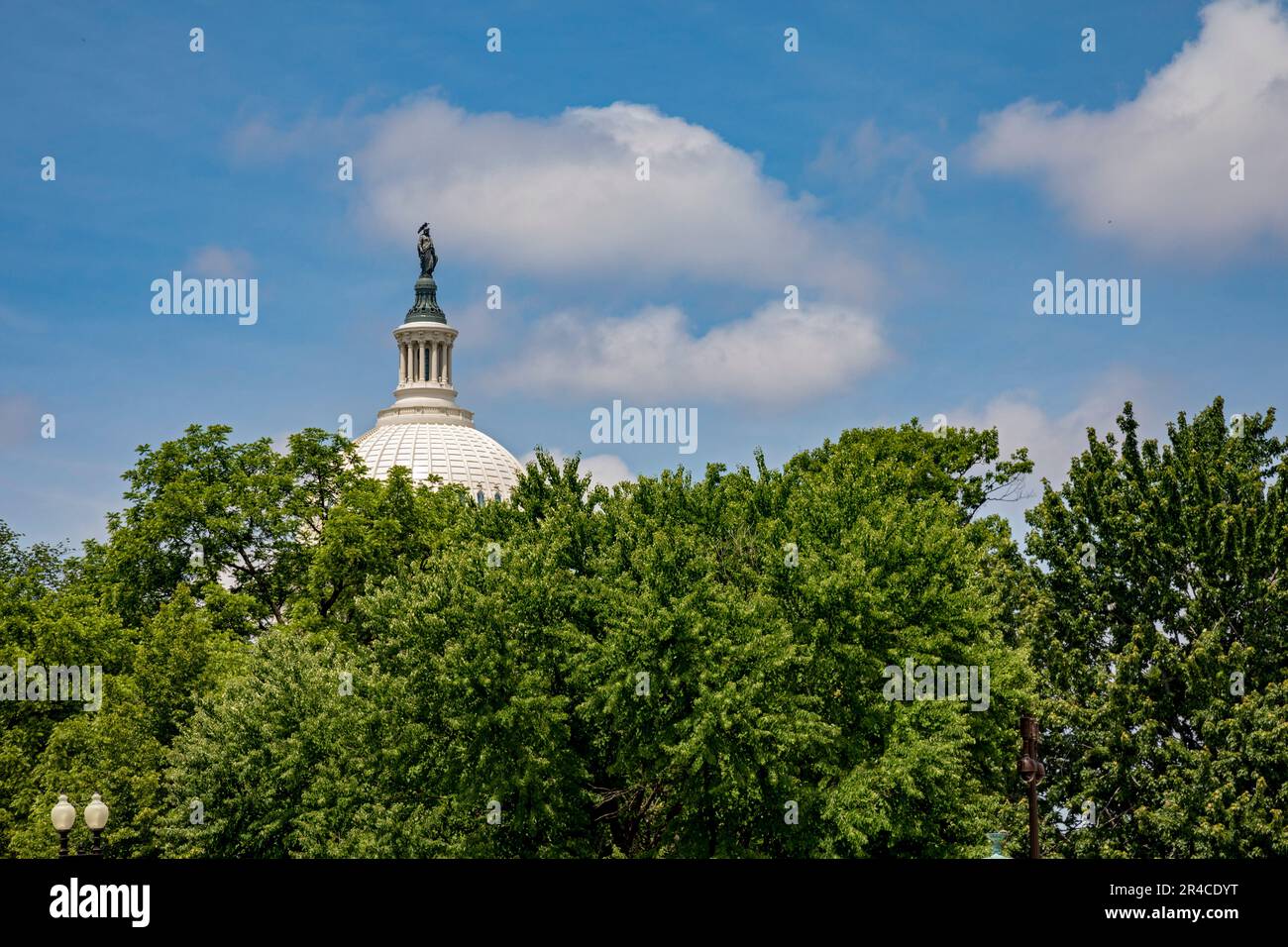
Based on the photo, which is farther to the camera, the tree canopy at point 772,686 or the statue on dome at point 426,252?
the statue on dome at point 426,252

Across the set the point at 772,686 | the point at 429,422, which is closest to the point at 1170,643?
the point at 772,686

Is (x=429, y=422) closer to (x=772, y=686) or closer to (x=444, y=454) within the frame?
(x=444, y=454)

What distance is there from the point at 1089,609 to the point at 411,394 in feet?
380

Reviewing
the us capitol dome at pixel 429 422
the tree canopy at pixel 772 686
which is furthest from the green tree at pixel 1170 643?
the us capitol dome at pixel 429 422

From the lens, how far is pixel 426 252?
146m

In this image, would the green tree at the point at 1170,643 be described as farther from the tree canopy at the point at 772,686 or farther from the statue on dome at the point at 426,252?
the statue on dome at the point at 426,252

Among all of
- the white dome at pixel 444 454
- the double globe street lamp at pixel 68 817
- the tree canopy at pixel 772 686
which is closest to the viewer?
the double globe street lamp at pixel 68 817

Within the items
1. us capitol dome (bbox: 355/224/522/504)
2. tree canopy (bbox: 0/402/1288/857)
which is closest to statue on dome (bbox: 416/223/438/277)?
us capitol dome (bbox: 355/224/522/504)

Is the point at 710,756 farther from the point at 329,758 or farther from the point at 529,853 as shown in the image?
the point at 329,758

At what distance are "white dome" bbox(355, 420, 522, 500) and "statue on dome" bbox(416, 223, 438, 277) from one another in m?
17.9

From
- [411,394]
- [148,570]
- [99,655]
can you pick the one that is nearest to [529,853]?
[99,655]

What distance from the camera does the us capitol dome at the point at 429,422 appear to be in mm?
127312

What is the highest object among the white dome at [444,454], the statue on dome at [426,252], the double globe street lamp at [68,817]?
the statue on dome at [426,252]

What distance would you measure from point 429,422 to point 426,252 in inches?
690
